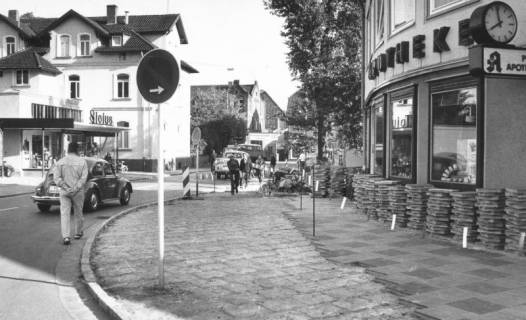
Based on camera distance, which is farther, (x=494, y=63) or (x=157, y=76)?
(x=494, y=63)

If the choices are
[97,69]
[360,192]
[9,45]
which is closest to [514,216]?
[360,192]

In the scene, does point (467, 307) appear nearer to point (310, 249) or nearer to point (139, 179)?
point (310, 249)

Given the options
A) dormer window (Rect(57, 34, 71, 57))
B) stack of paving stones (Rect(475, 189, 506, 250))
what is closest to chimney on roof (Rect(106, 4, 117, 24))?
dormer window (Rect(57, 34, 71, 57))

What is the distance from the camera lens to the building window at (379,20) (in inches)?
595

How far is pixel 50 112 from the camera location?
36219mm

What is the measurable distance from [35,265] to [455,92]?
828cm

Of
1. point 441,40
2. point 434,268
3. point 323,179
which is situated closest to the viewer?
point 434,268

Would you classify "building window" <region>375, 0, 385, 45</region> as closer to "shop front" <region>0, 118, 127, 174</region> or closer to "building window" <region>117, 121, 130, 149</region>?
"shop front" <region>0, 118, 127, 174</region>

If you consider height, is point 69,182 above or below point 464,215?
above

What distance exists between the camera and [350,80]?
3144 cm

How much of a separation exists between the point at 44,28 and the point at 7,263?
4233 cm

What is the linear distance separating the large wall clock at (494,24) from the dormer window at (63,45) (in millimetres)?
40171

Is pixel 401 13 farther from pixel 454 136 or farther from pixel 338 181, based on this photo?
pixel 338 181

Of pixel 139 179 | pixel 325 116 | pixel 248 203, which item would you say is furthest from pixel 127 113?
pixel 248 203
